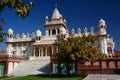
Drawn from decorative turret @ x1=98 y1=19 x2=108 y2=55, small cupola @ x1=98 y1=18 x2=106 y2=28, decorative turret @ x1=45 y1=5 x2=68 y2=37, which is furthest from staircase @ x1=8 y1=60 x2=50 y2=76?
decorative turret @ x1=45 y1=5 x2=68 y2=37

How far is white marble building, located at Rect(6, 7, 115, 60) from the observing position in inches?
1906

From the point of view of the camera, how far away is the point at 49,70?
3431 cm

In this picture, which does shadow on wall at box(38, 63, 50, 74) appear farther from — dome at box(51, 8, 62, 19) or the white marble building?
dome at box(51, 8, 62, 19)

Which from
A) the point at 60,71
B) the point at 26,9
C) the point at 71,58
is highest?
the point at 26,9

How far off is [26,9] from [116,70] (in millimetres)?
24967

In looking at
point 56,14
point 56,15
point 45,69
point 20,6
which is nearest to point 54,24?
point 56,15

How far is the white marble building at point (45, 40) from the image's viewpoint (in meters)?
48.4

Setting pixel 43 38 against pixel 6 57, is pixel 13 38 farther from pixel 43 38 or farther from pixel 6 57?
pixel 6 57

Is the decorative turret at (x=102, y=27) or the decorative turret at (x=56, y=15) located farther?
the decorative turret at (x=56, y=15)

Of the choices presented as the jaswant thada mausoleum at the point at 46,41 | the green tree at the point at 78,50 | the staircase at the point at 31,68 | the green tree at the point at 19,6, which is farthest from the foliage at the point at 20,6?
the jaswant thada mausoleum at the point at 46,41

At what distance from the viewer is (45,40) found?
5347 centimetres

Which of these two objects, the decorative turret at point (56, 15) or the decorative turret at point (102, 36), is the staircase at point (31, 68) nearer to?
the decorative turret at point (102, 36)

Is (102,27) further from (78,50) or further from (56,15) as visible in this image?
(78,50)

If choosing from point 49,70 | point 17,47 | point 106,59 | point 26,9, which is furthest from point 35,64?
point 26,9
